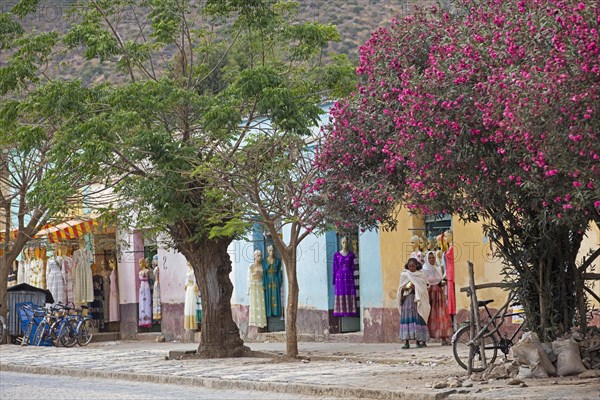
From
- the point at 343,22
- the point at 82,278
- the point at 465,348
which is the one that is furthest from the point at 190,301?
the point at 343,22

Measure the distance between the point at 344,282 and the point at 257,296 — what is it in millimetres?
2837

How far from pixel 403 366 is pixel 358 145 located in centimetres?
485

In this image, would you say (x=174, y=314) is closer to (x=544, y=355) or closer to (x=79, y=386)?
(x=79, y=386)

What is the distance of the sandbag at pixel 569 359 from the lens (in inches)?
549

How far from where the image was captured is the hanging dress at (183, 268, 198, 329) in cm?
2891

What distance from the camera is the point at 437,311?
2231cm

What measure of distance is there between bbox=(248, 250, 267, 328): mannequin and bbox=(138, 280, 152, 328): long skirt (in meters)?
4.84

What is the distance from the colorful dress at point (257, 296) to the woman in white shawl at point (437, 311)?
19.6 feet

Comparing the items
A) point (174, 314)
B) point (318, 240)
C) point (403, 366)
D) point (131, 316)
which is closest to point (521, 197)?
point (403, 366)

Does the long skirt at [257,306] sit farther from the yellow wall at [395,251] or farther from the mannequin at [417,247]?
the mannequin at [417,247]

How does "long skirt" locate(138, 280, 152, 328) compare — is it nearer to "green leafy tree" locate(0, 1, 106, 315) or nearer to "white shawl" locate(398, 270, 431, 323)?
"green leafy tree" locate(0, 1, 106, 315)

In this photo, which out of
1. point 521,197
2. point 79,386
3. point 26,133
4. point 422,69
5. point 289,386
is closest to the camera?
point 521,197

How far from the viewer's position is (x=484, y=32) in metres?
11.9

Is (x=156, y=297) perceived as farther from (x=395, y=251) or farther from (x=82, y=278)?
(x=395, y=251)
